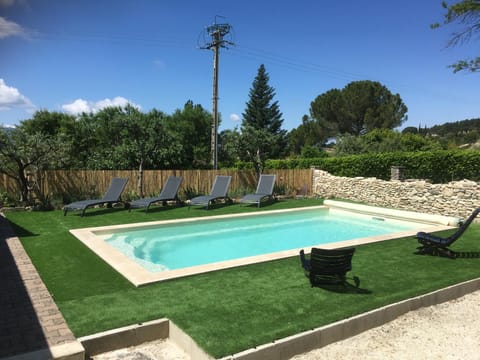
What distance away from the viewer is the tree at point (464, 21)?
37.1ft

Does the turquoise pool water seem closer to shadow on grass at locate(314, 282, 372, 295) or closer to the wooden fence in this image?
shadow on grass at locate(314, 282, 372, 295)

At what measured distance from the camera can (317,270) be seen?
5.12 m

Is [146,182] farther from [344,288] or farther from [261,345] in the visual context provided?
[261,345]

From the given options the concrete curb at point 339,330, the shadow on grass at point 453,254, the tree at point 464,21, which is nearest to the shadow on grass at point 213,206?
the shadow on grass at point 453,254

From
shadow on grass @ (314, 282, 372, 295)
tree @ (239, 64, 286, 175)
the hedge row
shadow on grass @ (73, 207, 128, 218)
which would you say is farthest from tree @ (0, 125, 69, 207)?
tree @ (239, 64, 286, 175)

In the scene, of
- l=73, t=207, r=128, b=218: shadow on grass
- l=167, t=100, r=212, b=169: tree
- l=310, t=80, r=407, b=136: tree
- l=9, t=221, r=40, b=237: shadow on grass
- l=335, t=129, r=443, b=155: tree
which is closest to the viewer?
l=9, t=221, r=40, b=237: shadow on grass

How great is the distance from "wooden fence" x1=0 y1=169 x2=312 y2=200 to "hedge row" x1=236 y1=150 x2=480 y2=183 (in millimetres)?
2125

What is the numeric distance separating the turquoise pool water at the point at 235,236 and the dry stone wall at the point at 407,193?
1.68 meters

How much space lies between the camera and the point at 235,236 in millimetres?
10367

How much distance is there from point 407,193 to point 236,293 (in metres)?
10.8

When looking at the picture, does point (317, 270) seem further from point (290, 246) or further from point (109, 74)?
point (109, 74)

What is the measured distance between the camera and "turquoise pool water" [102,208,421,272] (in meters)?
8.38

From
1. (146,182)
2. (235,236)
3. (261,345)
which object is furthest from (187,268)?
(146,182)

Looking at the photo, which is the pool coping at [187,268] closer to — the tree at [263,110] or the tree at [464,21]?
the tree at [464,21]
